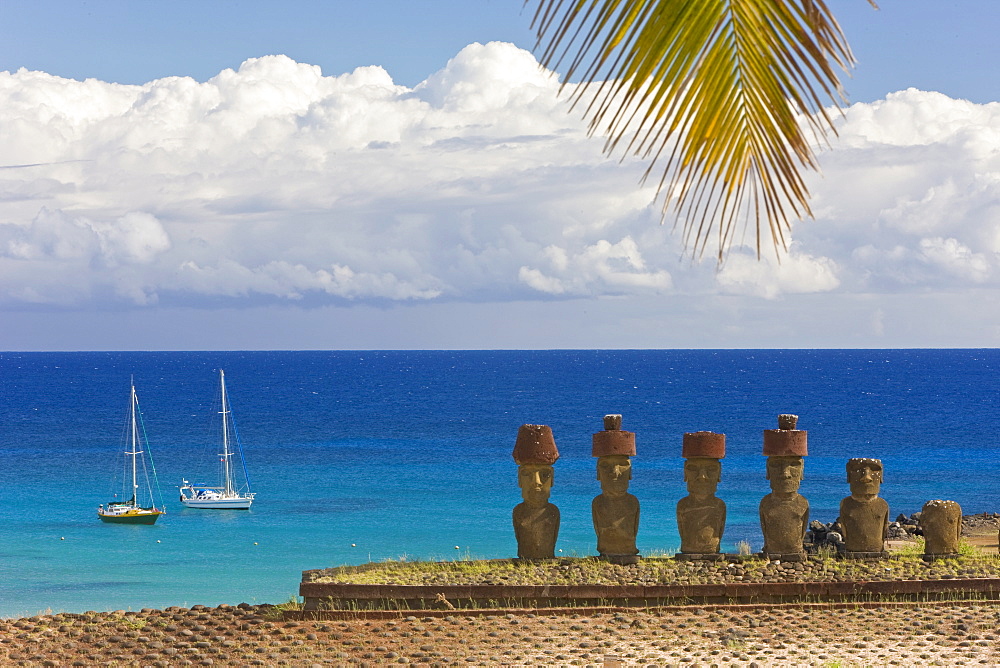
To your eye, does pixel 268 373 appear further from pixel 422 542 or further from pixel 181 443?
pixel 422 542

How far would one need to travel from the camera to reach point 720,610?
12289 mm

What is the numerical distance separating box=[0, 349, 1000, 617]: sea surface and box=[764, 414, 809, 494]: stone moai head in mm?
15066

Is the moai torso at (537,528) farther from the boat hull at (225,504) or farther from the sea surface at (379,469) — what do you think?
the boat hull at (225,504)

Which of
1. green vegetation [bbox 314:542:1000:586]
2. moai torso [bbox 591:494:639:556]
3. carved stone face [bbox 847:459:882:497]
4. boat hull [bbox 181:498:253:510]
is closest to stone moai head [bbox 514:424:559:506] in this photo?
moai torso [bbox 591:494:639:556]

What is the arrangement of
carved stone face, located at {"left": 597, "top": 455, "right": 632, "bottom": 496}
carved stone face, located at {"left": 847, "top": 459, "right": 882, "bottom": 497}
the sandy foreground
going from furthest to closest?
carved stone face, located at {"left": 597, "top": 455, "right": 632, "bottom": 496}, carved stone face, located at {"left": 847, "top": 459, "right": 882, "bottom": 497}, the sandy foreground

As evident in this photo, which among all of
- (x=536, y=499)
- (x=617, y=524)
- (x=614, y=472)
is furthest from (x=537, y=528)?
(x=614, y=472)

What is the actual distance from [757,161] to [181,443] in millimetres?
72422

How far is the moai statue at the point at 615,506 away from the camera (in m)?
13.8

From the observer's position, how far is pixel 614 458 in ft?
45.4

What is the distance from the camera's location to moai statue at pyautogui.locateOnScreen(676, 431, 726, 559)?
13664 mm

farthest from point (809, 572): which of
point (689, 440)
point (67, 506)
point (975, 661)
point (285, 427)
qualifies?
point (285, 427)

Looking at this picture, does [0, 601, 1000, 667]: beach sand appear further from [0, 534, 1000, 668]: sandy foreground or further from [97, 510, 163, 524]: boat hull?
[97, 510, 163, 524]: boat hull

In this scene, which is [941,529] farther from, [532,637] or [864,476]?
[532,637]

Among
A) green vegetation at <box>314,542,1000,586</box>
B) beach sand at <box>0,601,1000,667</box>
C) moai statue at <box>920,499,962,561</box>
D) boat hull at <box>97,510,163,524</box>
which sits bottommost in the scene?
beach sand at <box>0,601,1000,667</box>
